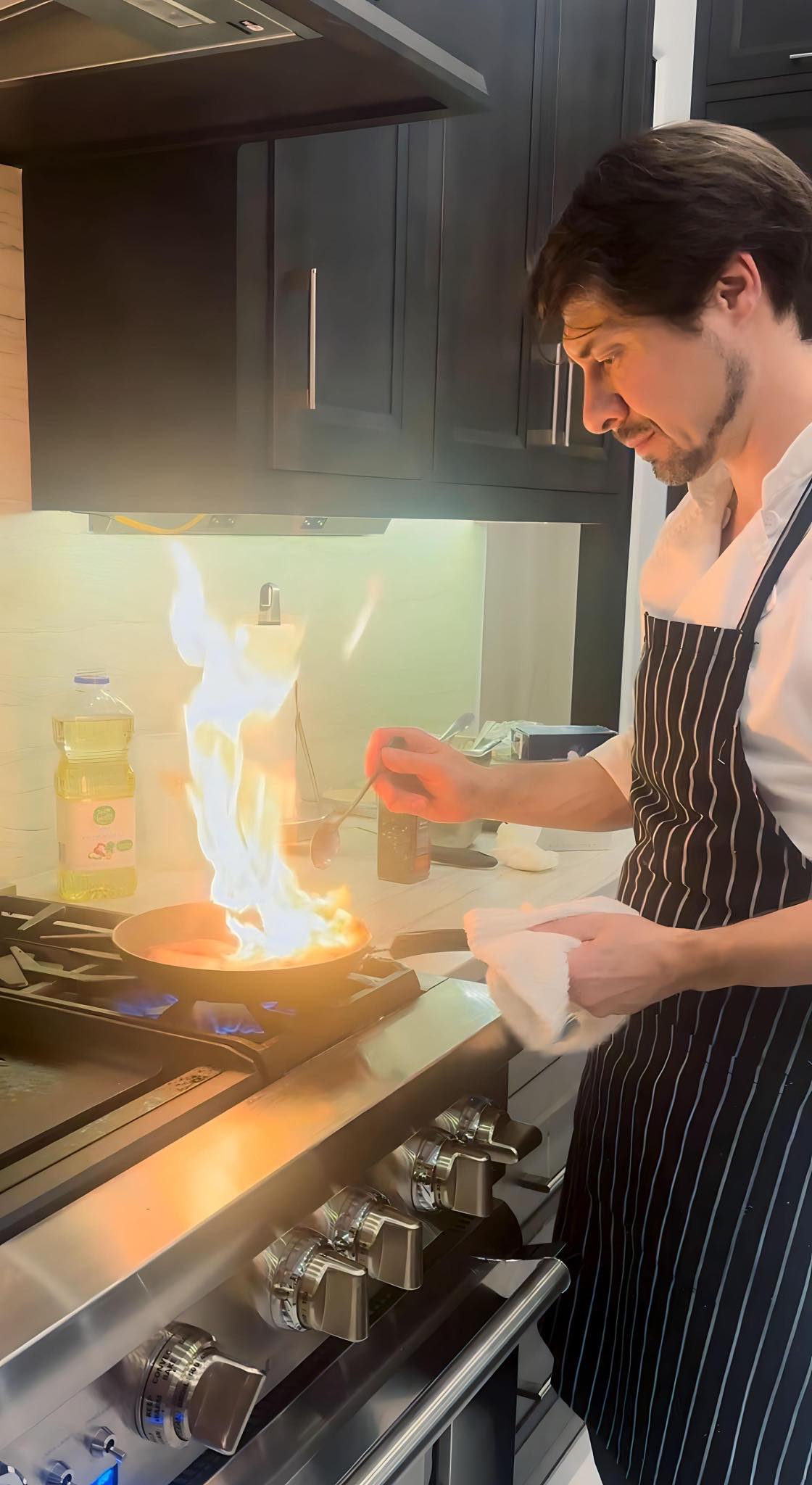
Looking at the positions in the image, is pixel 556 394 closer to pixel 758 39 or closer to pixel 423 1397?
pixel 758 39

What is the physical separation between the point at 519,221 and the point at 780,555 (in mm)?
987

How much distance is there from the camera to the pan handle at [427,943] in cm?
139

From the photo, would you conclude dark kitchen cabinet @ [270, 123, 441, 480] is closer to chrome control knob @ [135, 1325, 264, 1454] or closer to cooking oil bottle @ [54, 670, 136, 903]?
cooking oil bottle @ [54, 670, 136, 903]

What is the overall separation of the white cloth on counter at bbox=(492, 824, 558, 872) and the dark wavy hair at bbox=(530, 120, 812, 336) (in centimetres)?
82

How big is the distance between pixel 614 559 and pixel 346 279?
118 centimetres

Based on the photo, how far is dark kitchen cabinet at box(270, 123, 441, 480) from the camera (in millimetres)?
1328

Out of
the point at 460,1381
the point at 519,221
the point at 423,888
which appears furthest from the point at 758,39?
the point at 460,1381

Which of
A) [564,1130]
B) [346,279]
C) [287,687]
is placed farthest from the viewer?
[287,687]

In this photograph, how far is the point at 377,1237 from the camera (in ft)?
2.98

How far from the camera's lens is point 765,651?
110cm

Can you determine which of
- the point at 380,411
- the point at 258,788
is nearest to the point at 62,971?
the point at 258,788

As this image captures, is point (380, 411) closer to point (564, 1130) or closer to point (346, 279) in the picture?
point (346, 279)

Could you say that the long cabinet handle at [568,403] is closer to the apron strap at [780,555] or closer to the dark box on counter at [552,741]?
the dark box on counter at [552,741]

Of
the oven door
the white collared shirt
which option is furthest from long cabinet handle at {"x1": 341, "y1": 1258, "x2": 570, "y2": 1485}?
the white collared shirt
